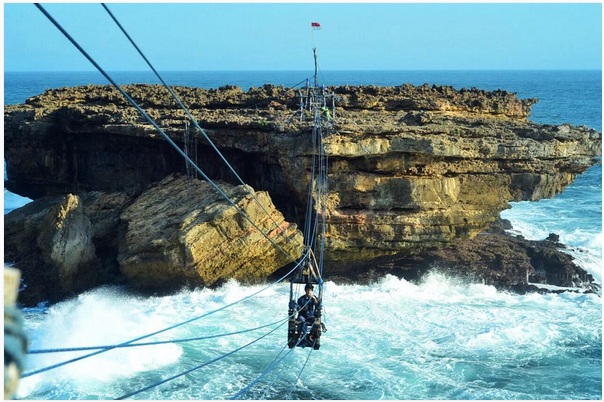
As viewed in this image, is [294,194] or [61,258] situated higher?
[294,194]

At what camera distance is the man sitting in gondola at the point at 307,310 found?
15.9m

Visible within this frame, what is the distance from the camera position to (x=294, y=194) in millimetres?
26672

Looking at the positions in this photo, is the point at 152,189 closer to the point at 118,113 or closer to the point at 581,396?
the point at 118,113

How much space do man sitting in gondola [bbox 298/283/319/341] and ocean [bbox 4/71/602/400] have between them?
0.99 metres

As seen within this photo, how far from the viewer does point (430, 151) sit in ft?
82.4

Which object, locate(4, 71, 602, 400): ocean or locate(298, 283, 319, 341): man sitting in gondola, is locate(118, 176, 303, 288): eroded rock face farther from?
locate(298, 283, 319, 341): man sitting in gondola

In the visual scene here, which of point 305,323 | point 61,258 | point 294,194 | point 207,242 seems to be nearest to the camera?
point 305,323

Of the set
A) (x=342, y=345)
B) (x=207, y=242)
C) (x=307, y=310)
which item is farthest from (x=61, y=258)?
(x=307, y=310)

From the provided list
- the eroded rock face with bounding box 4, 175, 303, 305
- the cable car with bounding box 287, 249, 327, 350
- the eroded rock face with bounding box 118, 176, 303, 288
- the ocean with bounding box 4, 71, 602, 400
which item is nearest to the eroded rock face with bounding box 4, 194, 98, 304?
the eroded rock face with bounding box 4, 175, 303, 305

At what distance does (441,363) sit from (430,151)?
7253 millimetres

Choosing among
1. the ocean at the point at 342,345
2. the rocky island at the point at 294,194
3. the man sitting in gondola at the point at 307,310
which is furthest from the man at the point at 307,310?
the rocky island at the point at 294,194

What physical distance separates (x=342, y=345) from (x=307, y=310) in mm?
6836

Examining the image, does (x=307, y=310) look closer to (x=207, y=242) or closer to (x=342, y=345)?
(x=342, y=345)

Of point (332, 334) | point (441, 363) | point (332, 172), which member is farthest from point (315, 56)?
point (441, 363)
